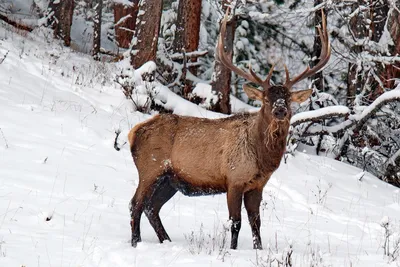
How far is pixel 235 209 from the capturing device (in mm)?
6883

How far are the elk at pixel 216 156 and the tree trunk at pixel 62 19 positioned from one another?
12.1m

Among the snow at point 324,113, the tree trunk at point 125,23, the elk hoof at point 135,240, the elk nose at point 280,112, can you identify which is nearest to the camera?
the elk hoof at point 135,240

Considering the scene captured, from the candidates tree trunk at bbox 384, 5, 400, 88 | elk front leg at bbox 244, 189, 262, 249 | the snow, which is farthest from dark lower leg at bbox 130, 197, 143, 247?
tree trunk at bbox 384, 5, 400, 88

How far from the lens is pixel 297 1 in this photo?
17.6 meters

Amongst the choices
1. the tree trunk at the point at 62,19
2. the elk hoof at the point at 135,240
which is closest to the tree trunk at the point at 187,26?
→ the tree trunk at the point at 62,19

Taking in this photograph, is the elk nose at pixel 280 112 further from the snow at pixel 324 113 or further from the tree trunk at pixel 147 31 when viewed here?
the tree trunk at pixel 147 31

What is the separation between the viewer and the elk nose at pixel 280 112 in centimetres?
678

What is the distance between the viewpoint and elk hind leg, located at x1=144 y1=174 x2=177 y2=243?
281 inches

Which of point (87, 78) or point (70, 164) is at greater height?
point (87, 78)

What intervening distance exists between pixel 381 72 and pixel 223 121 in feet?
25.0

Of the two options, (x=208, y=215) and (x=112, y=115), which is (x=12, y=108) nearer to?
(x=112, y=115)

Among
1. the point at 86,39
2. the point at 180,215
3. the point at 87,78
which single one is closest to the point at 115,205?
the point at 180,215

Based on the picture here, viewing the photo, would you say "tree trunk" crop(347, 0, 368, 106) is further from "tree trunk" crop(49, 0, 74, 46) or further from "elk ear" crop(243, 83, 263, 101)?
"tree trunk" crop(49, 0, 74, 46)

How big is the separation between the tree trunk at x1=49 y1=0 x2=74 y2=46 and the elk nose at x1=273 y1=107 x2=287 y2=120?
12.9 metres
